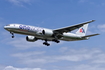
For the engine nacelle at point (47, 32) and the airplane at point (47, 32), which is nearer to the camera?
the airplane at point (47, 32)

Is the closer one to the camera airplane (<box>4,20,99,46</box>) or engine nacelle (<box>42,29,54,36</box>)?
airplane (<box>4,20,99,46</box>)

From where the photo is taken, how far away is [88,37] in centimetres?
6088

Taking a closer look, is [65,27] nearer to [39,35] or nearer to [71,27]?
[71,27]

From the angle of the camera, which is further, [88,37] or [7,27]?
[88,37]

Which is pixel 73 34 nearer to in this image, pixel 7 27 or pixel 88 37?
pixel 88 37

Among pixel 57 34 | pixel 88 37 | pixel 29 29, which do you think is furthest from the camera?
A: pixel 88 37

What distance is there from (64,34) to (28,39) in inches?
389

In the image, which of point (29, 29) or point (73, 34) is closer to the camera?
point (29, 29)

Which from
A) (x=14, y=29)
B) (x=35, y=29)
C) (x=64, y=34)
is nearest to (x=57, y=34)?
(x=64, y=34)

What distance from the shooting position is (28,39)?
202ft

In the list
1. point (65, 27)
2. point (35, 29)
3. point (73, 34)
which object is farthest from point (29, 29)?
point (73, 34)

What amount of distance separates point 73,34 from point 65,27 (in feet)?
17.4

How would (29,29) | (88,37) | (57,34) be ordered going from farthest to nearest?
(88,37), (57,34), (29,29)

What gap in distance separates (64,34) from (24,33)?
10667 millimetres
